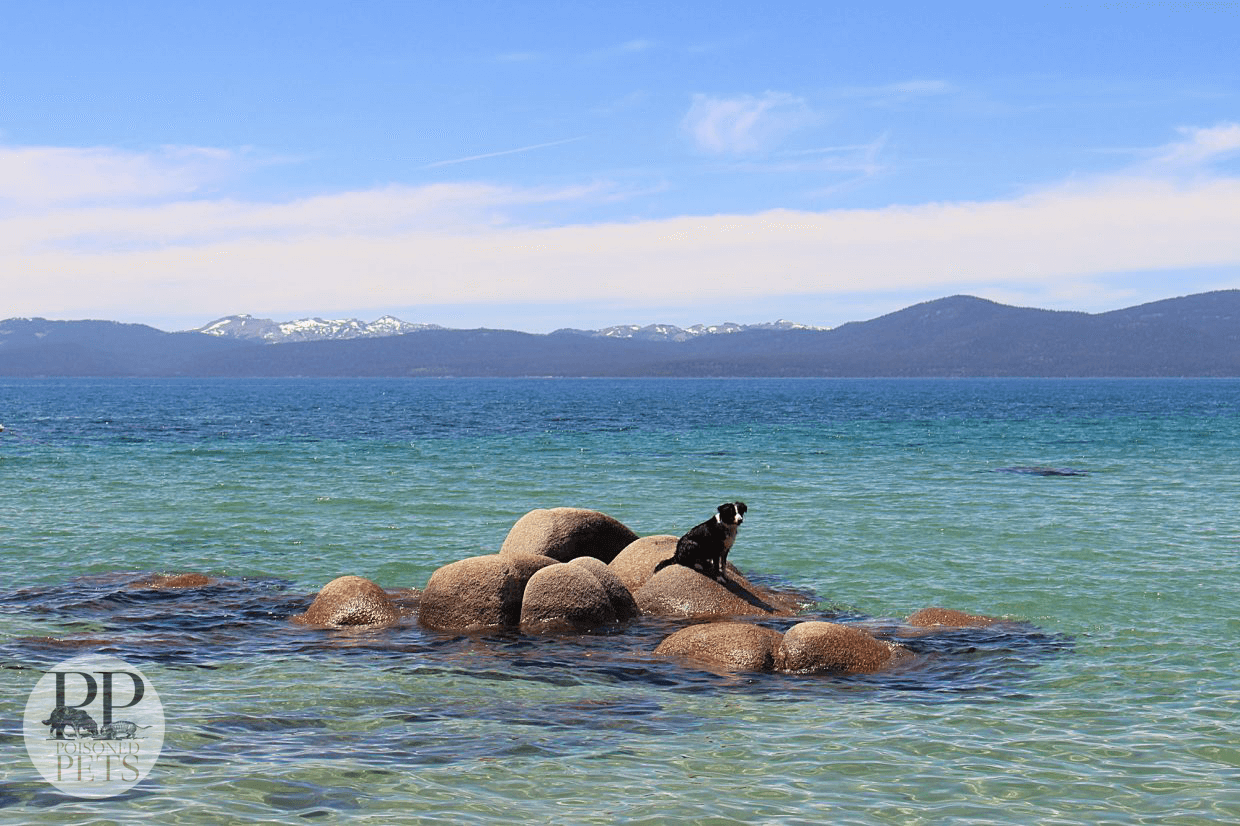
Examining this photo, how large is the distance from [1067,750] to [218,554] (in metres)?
18.8

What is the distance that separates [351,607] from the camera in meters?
16.4

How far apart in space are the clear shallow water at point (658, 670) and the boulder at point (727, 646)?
39 centimetres

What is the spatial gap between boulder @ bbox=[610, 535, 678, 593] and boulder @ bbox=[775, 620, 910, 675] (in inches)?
182

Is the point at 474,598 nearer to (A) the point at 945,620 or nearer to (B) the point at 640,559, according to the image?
(B) the point at 640,559

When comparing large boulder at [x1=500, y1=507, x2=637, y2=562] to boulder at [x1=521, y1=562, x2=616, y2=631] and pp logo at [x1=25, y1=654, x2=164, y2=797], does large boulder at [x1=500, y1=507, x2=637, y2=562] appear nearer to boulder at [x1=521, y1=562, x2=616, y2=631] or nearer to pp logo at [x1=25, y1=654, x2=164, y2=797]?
boulder at [x1=521, y1=562, x2=616, y2=631]

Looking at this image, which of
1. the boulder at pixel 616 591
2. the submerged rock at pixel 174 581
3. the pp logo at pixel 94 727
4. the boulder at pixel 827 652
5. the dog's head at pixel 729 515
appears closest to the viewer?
the pp logo at pixel 94 727

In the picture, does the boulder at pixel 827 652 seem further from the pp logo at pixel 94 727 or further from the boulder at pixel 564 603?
the pp logo at pixel 94 727

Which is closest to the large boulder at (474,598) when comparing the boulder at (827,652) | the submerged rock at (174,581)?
the boulder at (827,652)

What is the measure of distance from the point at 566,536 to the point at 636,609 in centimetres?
288

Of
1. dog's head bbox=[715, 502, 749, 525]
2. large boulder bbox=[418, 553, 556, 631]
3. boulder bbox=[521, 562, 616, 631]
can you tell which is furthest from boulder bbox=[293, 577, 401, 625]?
dog's head bbox=[715, 502, 749, 525]

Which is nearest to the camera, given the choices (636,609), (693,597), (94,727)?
(94,727)

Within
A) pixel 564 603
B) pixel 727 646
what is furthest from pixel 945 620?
pixel 564 603

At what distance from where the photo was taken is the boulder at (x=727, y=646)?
1343cm

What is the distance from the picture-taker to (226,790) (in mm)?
9219
